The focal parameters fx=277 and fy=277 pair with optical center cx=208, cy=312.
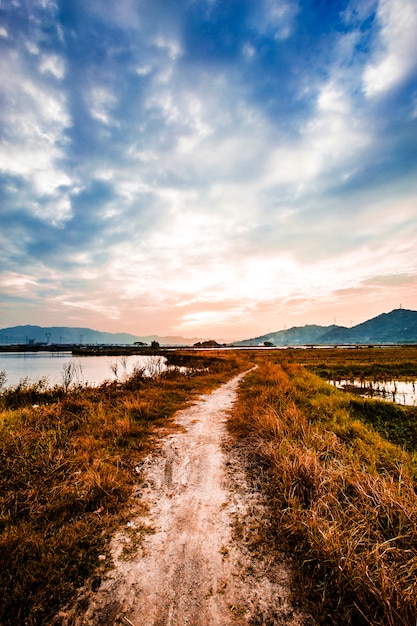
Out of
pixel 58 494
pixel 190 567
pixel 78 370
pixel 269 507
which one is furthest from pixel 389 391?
pixel 78 370

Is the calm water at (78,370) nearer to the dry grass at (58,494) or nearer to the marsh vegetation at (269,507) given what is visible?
the dry grass at (58,494)

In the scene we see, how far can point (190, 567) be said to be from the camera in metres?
4.08

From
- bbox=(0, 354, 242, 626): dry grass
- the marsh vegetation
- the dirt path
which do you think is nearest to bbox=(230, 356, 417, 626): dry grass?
the marsh vegetation

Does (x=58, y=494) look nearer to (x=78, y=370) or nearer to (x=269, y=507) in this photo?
(x=269, y=507)

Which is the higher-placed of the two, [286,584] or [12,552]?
[12,552]

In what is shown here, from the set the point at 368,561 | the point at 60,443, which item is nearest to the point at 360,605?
the point at 368,561

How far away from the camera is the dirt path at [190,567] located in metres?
3.39

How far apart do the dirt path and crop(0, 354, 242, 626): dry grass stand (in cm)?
41

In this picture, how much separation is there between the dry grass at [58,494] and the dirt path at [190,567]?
410 mm

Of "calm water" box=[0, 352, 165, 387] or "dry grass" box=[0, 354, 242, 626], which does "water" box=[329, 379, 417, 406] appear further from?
"calm water" box=[0, 352, 165, 387]

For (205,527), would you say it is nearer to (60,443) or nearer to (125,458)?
(125,458)

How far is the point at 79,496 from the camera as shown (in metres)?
5.61

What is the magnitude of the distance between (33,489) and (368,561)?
6.07 m

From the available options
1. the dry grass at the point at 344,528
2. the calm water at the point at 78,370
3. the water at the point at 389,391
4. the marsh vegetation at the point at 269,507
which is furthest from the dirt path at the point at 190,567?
the water at the point at 389,391
